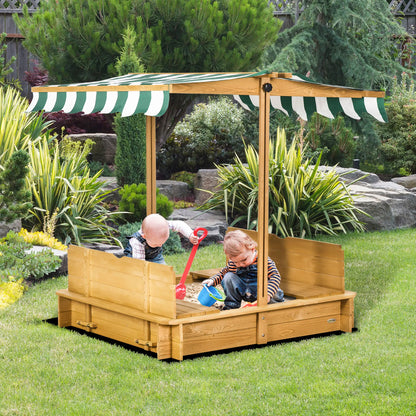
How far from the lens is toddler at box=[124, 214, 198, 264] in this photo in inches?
222

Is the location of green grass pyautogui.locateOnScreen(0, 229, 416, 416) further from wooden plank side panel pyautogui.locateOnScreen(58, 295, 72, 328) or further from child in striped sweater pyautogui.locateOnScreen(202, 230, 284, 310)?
child in striped sweater pyautogui.locateOnScreen(202, 230, 284, 310)

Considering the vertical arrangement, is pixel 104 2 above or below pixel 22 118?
above

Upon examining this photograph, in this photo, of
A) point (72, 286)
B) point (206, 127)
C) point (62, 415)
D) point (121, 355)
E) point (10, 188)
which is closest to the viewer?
point (62, 415)

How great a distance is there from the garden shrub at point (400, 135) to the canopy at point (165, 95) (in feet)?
25.7

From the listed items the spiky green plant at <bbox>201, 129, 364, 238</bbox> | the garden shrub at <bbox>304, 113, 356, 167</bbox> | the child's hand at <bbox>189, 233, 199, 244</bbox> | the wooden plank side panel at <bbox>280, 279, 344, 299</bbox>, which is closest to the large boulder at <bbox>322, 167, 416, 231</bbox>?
the spiky green plant at <bbox>201, 129, 364, 238</bbox>

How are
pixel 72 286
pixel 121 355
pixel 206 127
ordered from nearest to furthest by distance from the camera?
pixel 121 355 < pixel 72 286 < pixel 206 127

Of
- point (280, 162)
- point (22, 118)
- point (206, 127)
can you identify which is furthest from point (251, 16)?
point (22, 118)

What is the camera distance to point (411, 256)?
28.5 feet

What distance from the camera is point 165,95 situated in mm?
4758

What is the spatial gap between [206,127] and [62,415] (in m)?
9.91

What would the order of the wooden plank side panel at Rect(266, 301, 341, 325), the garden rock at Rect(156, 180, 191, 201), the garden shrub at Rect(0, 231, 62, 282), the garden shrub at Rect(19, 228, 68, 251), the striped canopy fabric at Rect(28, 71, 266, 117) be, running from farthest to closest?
the garden rock at Rect(156, 180, 191, 201), the garden shrub at Rect(19, 228, 68, 251), the garden shrub at Rect(0, 231, 62, 282), the wooden plank side panel at Rect(266, 301, 341, 325), the striped canopy fabric at Rect(28, 71, 266, 117)

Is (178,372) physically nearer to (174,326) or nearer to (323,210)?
(174,326)

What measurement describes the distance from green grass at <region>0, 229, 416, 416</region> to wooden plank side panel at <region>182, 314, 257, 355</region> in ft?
0.30

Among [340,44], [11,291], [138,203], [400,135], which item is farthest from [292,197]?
[340,44]
